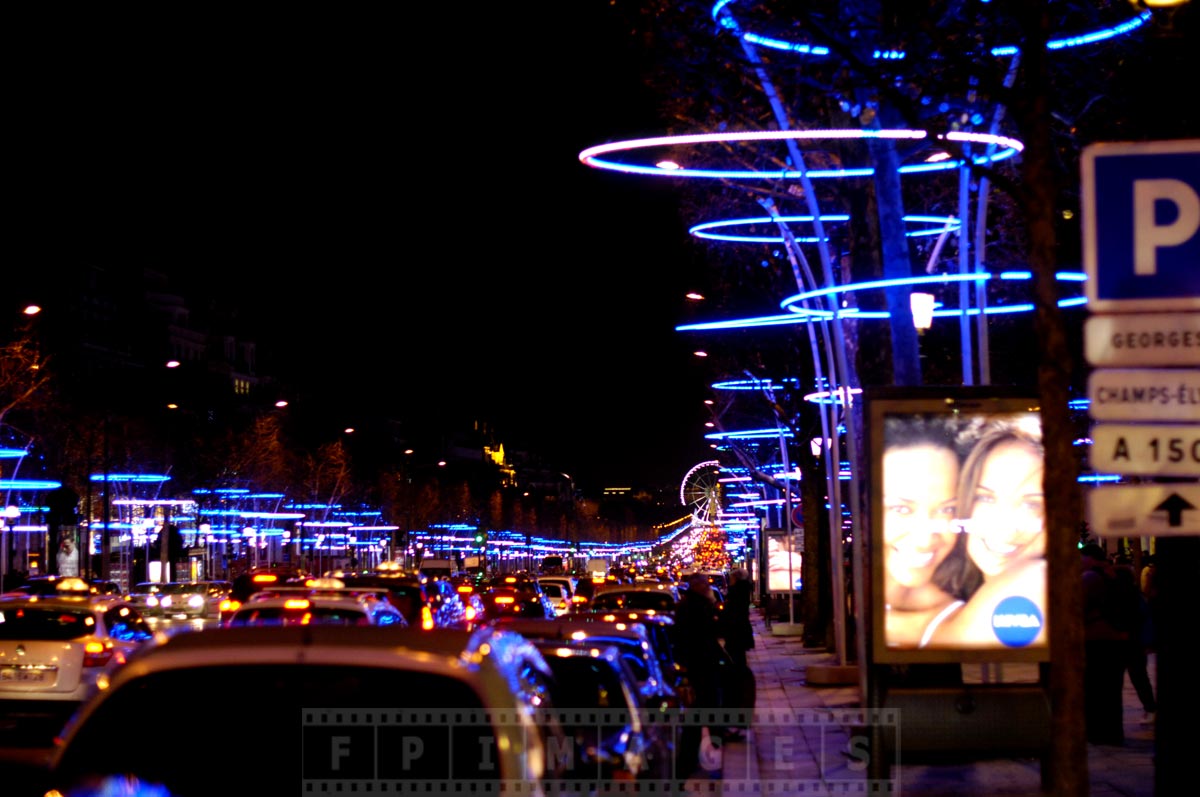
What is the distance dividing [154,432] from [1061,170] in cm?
6678

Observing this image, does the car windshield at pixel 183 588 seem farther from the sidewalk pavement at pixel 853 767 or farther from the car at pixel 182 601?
the sidewalk pavement at pixel 853 767

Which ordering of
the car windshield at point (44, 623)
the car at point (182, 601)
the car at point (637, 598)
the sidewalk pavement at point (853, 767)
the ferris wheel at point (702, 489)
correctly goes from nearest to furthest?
the sidewalk pavement at point (853, 767) < the car windshield at point (44, 623) < the car at point (637, 598) < the car at point (182, 601) < the ferris wheel at point (702, 489)

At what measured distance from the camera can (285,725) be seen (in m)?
6.07

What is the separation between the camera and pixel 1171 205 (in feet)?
26.6

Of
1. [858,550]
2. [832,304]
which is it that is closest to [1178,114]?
[858,550]

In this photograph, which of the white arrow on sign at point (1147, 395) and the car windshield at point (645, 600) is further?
the car windshield at point (645, 600)

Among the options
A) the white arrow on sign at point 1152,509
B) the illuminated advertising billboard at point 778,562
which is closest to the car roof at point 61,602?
the white arrow on sign at point 1152,509

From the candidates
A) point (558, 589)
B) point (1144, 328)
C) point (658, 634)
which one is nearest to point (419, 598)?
point (658, 634)

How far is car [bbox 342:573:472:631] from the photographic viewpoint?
28594 millimetres

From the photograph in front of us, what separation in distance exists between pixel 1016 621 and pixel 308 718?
913 centimetres

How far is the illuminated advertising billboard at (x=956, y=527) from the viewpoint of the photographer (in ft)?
45.9

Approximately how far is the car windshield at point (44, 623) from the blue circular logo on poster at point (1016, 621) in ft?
35.8

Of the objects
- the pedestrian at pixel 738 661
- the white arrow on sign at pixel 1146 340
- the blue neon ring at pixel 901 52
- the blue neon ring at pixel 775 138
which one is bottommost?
the pedestrian at pixel 738 661

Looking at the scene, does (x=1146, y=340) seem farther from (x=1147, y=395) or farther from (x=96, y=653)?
(x=96, y=653)
